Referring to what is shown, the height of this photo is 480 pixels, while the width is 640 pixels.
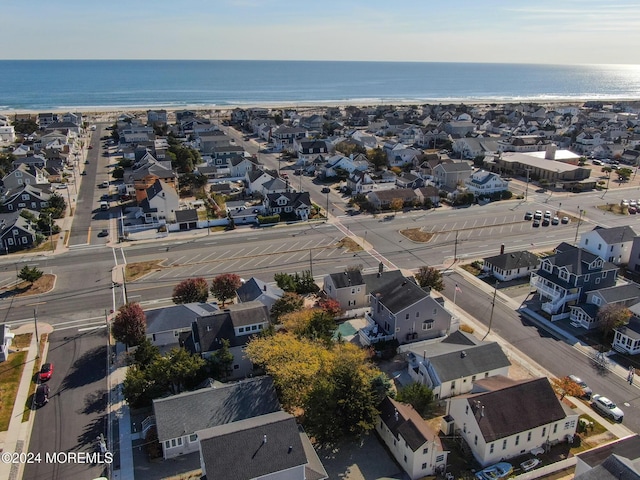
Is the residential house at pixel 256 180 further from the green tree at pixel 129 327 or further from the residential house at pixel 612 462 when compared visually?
the residential house at pixel 612 462

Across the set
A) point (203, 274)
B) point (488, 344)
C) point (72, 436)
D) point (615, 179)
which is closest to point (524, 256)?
point (488, 344)

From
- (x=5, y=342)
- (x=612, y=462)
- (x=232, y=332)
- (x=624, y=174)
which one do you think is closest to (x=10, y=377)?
(x=5, y=342)

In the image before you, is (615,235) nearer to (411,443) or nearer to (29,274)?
(411,443)

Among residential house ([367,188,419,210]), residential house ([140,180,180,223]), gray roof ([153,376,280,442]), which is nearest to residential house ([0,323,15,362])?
gray roof ([153,376,280,442])

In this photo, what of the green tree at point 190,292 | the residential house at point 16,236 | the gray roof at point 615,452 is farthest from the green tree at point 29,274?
the gray roof at point 615,452

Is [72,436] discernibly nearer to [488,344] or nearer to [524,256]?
[488,344]

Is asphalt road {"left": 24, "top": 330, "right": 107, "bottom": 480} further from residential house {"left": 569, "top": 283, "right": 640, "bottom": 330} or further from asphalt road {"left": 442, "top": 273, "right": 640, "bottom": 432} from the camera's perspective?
residential house {"left": 569, "top": 283, "right": 640, "bottom": 330}
